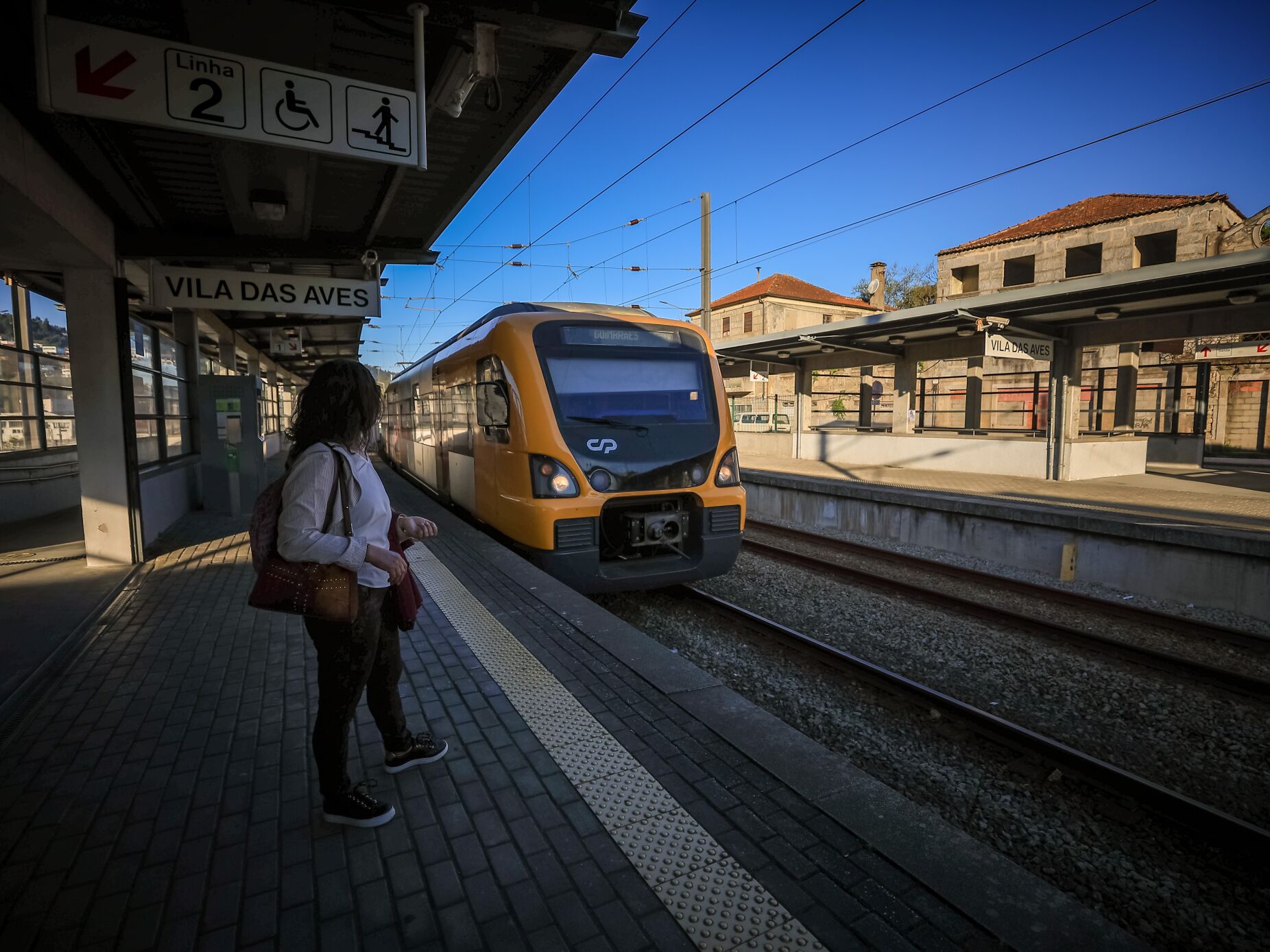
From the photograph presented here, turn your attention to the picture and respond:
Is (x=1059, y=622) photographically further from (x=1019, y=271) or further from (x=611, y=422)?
(x=1019, y=271)

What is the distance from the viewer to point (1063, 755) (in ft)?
12.3

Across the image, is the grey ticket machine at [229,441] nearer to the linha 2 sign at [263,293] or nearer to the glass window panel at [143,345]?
the glass window panel at [143,345]

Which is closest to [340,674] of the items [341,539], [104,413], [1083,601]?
[341,539]

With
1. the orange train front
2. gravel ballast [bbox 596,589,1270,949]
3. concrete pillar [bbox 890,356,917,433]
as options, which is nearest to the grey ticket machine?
the orange train front

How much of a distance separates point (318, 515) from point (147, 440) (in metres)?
8.40

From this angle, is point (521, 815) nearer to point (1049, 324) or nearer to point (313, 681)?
point (313, 681)

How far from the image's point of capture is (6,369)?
326 inches

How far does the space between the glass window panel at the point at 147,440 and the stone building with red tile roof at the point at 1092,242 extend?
86.7 feet

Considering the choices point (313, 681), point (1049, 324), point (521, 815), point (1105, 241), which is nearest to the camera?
point (521, 815)

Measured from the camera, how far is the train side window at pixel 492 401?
20.4 feet

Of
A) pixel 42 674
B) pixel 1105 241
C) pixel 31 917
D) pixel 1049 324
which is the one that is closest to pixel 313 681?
pixel 42 674

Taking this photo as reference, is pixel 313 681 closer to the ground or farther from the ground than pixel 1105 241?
closer to the ground

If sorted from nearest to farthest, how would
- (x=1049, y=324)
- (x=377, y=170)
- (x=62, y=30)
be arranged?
1. (x=62, y=30)
2. (x=377, y=170)
3. (x=1049, y=324)

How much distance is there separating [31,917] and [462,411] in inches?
249
